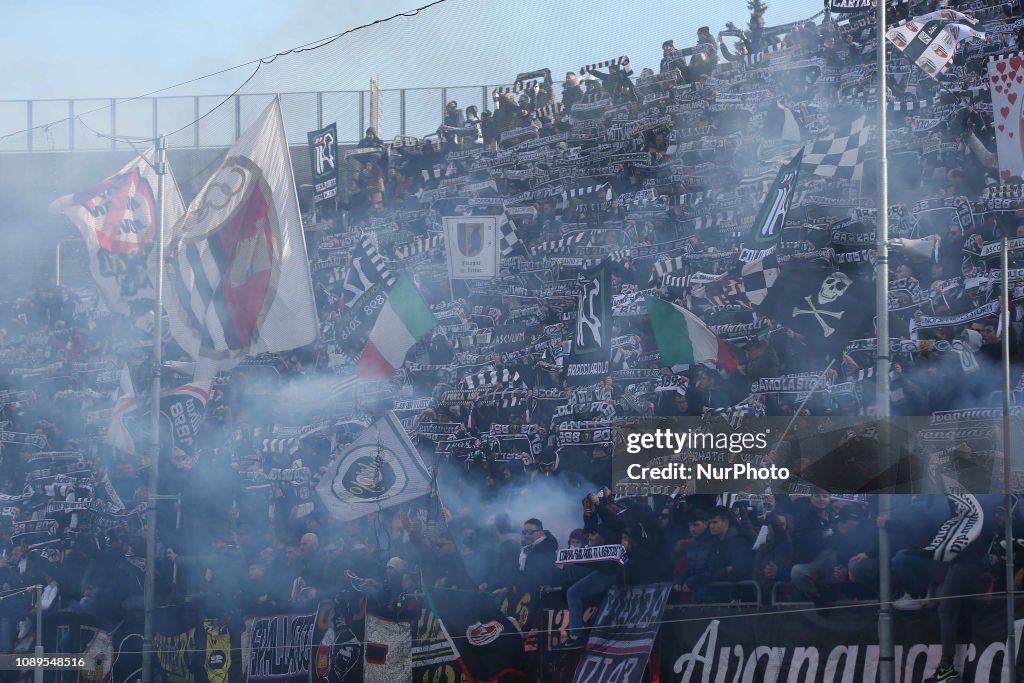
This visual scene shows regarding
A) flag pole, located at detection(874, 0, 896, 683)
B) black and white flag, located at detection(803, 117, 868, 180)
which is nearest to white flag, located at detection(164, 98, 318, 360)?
black and white flag, located at detection(803, 117, 868, 180)

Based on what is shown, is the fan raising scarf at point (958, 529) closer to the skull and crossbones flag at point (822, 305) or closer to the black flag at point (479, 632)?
the skull and crossbones flag at point (822, 305)

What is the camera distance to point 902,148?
1400 centimetres

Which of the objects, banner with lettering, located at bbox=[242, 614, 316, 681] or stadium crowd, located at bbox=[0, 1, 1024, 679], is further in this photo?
banner with lettering, located at bbox=[242, 614, 316, 681]

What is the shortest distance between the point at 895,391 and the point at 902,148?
3.44 meters

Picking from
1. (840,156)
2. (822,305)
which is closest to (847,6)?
(840,156)

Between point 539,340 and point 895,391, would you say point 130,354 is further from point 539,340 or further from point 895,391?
point 895,391

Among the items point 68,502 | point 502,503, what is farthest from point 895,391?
point 68,502

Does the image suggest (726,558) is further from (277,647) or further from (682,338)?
(277,647)

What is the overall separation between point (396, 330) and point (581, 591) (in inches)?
219

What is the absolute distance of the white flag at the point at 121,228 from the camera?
53.8ft

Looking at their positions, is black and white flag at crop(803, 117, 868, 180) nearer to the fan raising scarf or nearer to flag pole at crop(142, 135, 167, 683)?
the fan raising scarf

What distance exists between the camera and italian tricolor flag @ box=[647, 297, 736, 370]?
13.6 meters

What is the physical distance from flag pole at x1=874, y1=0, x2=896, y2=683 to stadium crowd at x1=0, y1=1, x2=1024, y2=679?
0.27m

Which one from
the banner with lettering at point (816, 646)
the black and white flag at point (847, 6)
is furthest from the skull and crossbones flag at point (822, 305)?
the black and white flag at point (847, 6)
